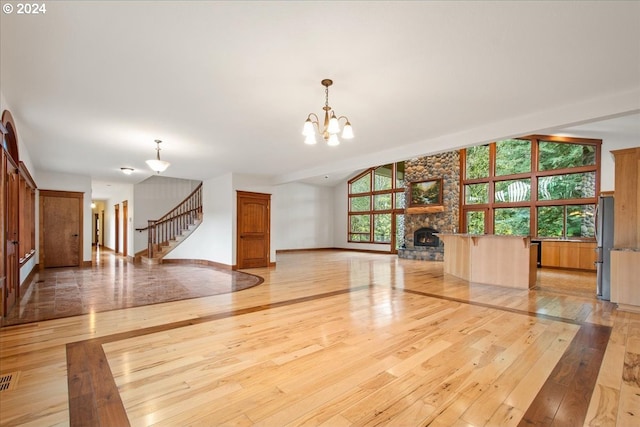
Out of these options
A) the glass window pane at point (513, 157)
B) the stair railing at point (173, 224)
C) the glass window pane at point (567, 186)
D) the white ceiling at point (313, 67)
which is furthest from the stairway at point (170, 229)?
the glass window pane at point (567, 186)

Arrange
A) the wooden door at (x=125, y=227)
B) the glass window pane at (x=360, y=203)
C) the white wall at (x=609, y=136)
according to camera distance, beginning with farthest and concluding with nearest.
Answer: the glass window pane at (x=360, y=203) → the wooden door at (x=125, y=227) → the white wall at (x=609, y=136)

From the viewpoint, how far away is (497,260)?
19.4 feet

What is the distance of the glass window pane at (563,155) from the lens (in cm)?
813

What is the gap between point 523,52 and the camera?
8.33 feet

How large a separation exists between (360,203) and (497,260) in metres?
8.80

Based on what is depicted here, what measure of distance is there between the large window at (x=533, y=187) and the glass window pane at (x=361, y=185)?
14.9 feet

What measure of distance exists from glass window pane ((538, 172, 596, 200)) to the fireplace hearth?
10.8 ft

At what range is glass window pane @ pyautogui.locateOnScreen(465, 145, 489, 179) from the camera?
10.1 m

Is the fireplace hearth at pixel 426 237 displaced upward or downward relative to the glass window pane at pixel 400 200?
downward

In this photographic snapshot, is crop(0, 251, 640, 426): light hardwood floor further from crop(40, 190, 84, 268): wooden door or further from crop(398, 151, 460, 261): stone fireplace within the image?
crop(398, 151, 460, 261): stone fireplace

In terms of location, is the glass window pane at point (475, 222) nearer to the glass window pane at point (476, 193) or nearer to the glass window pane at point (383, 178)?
the glass window pane at point (476, 193)

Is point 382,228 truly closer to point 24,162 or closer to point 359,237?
point 359,237

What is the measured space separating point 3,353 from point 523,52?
17.1ft

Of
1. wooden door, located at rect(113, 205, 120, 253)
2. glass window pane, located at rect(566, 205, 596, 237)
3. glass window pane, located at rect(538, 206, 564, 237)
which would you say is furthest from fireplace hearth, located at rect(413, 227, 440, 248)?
wooden door, located at rect(113, 205, 120, 253)
